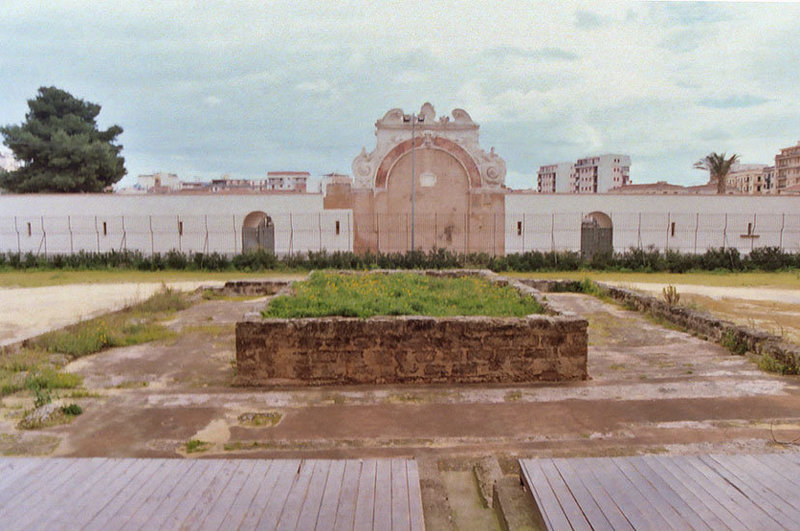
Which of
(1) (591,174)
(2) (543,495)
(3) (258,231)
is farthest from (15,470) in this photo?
(1) (591,174)

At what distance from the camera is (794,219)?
2664 centimetres

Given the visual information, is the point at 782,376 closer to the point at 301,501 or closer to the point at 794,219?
the point at 301,501

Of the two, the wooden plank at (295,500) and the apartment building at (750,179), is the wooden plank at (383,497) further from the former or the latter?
the apartment building at (750,179)

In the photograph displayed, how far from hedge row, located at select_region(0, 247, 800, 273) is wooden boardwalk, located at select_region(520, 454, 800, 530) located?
17.9 metres

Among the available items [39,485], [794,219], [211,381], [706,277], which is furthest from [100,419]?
[794,219]

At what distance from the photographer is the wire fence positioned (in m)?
25.7

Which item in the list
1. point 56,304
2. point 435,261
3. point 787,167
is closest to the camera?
point 56,304

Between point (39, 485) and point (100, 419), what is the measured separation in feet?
8.15

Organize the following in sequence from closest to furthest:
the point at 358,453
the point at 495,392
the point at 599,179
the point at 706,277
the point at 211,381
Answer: the point at 358,453, the point at 495,392, the point at 211,381, the point at 706,277, the point at 599,179

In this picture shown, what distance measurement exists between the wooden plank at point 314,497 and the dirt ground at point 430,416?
33.2 inches

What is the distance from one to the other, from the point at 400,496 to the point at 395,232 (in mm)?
22641

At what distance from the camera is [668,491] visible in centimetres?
318

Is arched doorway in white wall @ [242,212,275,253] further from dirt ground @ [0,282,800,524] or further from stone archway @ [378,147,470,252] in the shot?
dirt ground @ [0,282,800,524]

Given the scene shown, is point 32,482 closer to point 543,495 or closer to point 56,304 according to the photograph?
point 543,495
